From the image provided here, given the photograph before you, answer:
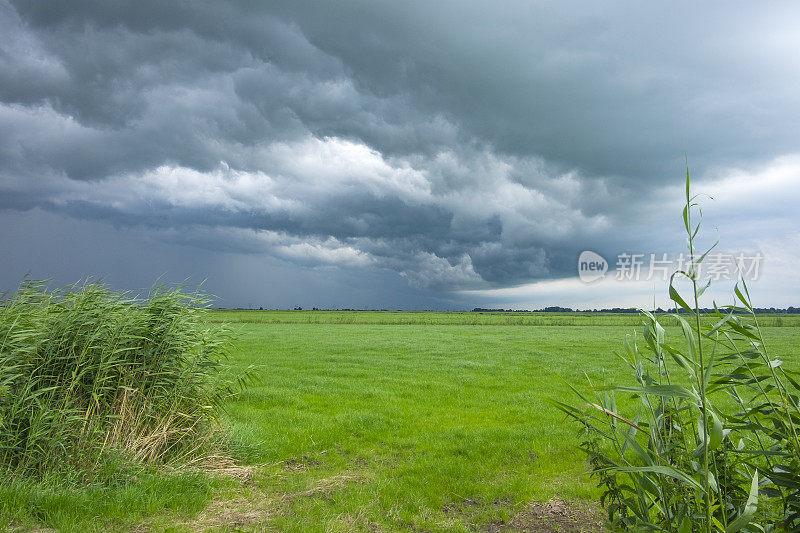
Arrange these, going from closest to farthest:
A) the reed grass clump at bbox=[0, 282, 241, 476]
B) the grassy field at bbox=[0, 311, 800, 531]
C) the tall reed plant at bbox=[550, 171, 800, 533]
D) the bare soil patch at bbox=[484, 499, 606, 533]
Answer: the tall reed plant at bbox=[550, 171, 800, 533]
the bare soil patch at bbox=[484, 499, 606, 533]
the grassy field at bbox=[0, 311, 800, 531]
the reed grass clump at bbox=[0, 282, 241, 476]

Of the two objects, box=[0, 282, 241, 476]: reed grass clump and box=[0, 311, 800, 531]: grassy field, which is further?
box=[0, 282, 241, 476]: reed grass clump

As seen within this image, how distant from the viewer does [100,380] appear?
678 cm

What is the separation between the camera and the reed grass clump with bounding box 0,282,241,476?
249 inches

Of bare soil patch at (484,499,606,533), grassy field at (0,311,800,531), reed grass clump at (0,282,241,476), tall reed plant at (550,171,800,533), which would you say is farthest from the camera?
reed grass clump at (0,282,241,476)

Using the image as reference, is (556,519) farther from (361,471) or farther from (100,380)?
(100,380)

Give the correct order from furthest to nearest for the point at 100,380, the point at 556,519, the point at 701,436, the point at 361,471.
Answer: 1. the point at 361,471
2. the point at 100,380
3. the point at 556,519
4. the point at 701,436

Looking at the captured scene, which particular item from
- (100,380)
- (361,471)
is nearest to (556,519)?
(361,471)

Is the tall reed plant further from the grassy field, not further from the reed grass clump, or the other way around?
the reed grass clump

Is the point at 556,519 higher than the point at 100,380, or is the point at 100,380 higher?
the point at 100,380

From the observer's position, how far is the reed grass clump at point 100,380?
20.8 ft

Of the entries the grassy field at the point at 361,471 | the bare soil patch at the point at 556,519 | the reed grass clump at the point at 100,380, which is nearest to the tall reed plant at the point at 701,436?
the bare soil patch at the point at 556,519

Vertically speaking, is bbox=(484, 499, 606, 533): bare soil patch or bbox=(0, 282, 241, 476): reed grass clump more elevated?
bbox=(0, 282, 241, 476): reed grass clump

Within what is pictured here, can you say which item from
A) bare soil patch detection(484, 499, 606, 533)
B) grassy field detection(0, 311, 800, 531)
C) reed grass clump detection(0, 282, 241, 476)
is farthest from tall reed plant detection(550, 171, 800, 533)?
reed grass clump detection(0, 282, 241, 476)

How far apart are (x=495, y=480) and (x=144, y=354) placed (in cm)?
617
